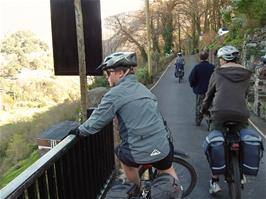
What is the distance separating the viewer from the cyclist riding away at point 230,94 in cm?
484

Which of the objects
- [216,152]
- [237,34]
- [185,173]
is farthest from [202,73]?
[237,34]

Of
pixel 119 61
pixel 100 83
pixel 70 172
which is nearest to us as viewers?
pixel 119 61

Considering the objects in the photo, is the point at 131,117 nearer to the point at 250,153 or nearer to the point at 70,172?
the point at 70,172

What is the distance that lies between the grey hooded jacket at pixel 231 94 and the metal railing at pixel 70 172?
1.50m

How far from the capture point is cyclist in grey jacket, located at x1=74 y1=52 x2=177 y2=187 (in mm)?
3637

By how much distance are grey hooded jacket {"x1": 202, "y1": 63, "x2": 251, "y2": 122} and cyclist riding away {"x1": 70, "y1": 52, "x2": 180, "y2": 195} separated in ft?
4.15

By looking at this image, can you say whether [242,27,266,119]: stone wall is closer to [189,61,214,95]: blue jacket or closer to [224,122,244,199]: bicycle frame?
[189,61,214,95]: blue jacket

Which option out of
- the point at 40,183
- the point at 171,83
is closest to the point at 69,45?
the point at 40,183

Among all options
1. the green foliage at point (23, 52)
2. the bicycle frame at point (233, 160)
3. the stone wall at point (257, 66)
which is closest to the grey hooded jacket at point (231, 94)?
the bicycle frame at point (233, 160)

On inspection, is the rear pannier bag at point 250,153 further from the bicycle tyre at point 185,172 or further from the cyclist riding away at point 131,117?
the cyclist riding away at point 131,117

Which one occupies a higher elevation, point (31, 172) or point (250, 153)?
point (31, 172)

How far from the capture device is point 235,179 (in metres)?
4.66

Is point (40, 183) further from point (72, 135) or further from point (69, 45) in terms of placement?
point (69, 45)

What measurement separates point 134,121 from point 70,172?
831 mm
